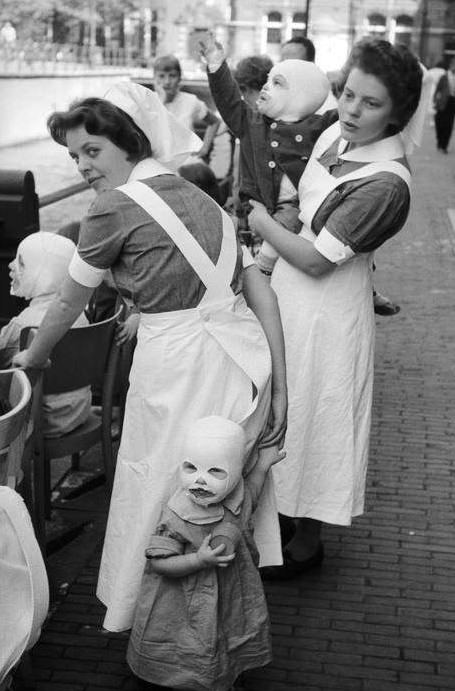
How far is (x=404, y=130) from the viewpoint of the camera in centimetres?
369

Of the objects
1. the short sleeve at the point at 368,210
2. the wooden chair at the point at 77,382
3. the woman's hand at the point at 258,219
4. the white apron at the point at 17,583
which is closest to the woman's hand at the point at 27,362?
the wooden chair at the point at 77,382

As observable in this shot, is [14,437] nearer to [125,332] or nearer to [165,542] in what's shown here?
[165,542]

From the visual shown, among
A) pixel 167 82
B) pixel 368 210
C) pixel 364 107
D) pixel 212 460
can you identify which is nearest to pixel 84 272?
pixel 212 460

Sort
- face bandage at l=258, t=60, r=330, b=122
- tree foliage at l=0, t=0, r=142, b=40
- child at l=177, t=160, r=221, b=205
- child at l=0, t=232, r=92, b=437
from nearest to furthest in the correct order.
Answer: face bandage at l=258, t=60, r=330, b=122 → child at l=0, t=232, r=92, b=437 → child at l=177, t=160, r=221, b=205 → tree foliage at l=0, t=0, r=142, b=40

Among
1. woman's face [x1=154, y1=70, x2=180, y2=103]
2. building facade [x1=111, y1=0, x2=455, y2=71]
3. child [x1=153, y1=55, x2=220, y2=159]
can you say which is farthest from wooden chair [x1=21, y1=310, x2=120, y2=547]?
building facade [x1=111, y1=0, x2=455, y2=71]

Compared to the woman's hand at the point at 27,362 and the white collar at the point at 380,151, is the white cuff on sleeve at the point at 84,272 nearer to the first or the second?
the woman's hand at the point at 27,362

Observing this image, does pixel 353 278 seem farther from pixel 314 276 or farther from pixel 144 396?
pixel 144 396

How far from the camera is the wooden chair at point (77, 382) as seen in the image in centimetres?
404

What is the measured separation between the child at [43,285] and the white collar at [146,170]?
1.25 meters

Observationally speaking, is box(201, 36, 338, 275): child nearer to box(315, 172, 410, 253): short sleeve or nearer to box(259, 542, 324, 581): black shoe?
box(315, 172, 410, 253): short sleeve

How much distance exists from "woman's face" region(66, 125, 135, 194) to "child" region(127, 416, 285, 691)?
73cm

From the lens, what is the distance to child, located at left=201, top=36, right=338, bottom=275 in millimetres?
4156

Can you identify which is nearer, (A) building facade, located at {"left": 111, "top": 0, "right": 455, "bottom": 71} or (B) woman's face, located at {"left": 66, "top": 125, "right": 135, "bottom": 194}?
(B) woman's face, located at {"left": 66, "top": 125, "right": 135, "bottom": 194}

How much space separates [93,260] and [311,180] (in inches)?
41.9
